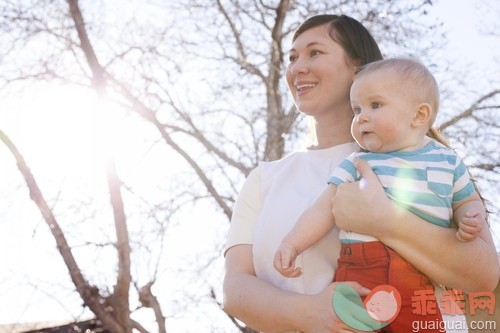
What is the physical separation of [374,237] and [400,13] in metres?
7.81

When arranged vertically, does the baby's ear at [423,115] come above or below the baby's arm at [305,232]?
above

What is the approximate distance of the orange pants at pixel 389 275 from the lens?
1908mm

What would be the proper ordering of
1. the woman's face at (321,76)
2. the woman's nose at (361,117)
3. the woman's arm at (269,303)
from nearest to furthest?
the woman's arm at (269,303) < the woman's nose at (361,117) < the woman's face at (321,76)

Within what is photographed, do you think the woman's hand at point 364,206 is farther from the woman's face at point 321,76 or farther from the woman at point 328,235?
the woman's face at point 321,76

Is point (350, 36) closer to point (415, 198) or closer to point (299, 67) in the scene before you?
point (299, 67)

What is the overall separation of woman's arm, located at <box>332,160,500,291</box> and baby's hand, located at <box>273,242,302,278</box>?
18 cm

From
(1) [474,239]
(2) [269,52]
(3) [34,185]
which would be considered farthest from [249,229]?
(2) [269,52]

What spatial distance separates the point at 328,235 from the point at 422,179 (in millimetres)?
355

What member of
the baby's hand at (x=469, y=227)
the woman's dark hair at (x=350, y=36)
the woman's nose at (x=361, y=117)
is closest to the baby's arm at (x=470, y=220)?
the baby's hand at (x=469, y=227)

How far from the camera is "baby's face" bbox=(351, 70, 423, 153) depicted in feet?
6.88

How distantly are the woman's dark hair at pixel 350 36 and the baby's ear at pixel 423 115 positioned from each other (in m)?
0.46

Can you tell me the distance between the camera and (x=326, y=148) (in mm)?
2473

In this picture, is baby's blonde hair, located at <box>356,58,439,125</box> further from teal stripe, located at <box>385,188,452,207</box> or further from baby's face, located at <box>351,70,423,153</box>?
teal stripe, located at <box>385,188,452,207</box>

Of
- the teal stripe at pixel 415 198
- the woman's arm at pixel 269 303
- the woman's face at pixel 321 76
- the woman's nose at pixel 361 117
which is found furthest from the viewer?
the woman's face at pixel 321 76
